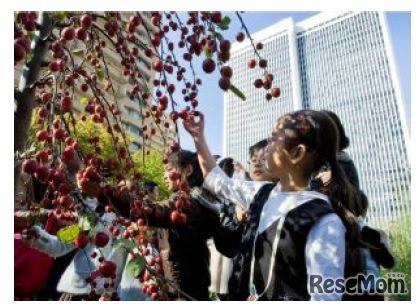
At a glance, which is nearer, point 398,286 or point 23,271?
point 398,286

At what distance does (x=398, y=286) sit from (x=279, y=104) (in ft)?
221

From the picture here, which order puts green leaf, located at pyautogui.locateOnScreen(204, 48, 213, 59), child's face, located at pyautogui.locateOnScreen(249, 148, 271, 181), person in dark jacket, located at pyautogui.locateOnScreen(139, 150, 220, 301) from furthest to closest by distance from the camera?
child's face, located at pyautogui.locateOnScreen(249, 148, 271, 181)
person in dark jacket, located at pyautogui.locateOnScreen(139, 150, 220, 301)
green leaf, located at pyautogui.locateOnScreen(204, 48, 213, 59)

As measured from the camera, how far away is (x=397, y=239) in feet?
13.6

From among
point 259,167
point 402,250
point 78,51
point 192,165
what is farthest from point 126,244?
point 402,250

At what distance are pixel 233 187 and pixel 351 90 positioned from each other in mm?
60916

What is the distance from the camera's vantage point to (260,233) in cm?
100

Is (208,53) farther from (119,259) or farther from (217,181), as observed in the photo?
(119,259)

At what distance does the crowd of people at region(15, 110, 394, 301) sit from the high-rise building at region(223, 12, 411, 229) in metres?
44.7

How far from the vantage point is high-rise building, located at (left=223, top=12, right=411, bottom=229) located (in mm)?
49969

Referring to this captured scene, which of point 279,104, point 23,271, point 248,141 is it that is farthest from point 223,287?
point 279,104

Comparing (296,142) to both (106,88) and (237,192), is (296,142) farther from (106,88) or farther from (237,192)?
(106,88)

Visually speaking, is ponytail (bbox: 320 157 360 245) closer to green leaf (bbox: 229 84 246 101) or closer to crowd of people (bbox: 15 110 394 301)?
crowd of people (bbox: 15 110 394 301)

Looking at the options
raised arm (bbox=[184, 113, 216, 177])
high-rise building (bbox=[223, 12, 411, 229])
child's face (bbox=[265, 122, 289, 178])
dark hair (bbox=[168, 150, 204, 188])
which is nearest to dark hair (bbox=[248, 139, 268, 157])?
dark hair (bbox=[168, 150, 204, 188])

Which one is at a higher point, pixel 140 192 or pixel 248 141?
pixel 248 141
